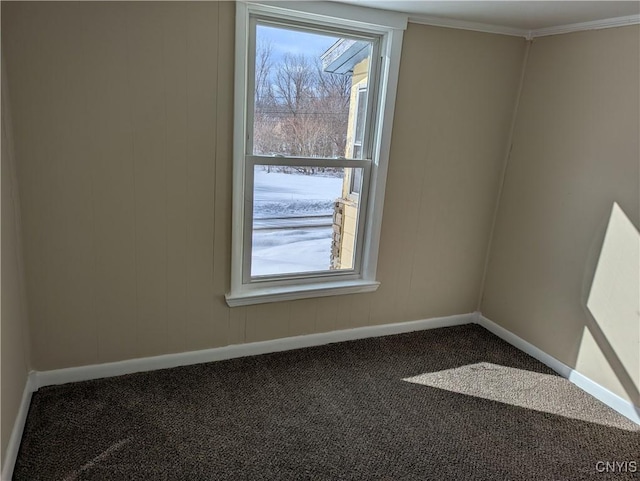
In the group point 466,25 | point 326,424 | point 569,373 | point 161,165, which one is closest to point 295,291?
point 326,424

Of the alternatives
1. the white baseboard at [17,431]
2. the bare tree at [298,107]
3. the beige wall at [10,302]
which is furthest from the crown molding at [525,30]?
the white baseboard at [17,431]

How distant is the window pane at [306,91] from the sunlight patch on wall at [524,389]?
59.0 inches

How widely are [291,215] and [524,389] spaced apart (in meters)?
1.70

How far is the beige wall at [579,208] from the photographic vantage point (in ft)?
8.03

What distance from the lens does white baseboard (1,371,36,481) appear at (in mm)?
1769

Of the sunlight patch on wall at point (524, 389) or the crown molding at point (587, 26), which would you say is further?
the sunlight patch on wall at point (524, 389)

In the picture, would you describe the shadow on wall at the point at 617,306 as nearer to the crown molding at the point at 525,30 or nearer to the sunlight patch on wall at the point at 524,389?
the sunlight patch on wall at the point at 524,389

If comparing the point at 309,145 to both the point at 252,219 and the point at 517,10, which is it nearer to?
the point at 252,219

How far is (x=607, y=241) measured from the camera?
2.55m

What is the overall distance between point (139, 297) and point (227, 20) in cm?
149

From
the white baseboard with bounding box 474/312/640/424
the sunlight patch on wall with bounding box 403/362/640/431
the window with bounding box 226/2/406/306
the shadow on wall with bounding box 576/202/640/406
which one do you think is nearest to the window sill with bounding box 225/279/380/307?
the window with bounding box 226/2/406/306

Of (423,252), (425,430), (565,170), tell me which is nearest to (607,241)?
(565,170)

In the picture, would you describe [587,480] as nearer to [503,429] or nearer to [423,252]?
[503,429]

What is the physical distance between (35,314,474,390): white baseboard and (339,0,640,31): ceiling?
197 cm
